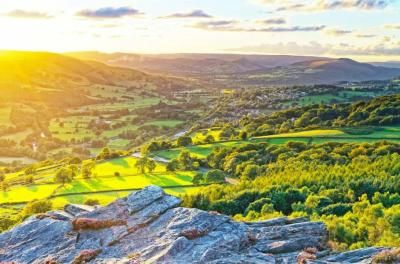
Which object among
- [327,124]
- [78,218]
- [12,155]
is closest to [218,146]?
[327,124]

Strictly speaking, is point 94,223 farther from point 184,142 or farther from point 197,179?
point 184,142

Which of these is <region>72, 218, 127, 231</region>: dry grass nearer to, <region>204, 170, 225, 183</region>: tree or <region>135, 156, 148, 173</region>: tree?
<region>204, 170, 225, 183</region>: tree

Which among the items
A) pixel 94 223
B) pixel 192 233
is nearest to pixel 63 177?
pixel 94 223

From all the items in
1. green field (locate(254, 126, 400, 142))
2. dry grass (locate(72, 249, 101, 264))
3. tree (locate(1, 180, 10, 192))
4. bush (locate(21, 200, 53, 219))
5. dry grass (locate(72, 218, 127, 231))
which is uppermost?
dry grass (locate(72, 218, 127, 231))

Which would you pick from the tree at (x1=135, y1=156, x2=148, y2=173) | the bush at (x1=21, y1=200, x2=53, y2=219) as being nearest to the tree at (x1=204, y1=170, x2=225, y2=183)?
the tree at (x1=135, y1=156, x2=148, y2=173)

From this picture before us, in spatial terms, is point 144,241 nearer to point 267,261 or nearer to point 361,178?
point 267,261

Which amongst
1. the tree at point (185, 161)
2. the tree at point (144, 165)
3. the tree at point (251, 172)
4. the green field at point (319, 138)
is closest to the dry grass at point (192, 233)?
the tree at point (251, 172)
